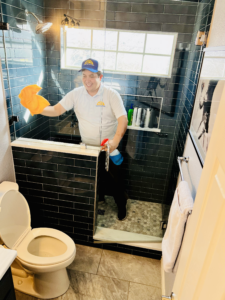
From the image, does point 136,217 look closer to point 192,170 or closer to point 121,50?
point 192,170

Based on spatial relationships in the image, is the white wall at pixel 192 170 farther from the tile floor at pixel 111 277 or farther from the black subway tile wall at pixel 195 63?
the tile floor at pixel 111 277

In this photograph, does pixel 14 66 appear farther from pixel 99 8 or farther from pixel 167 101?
pixel 167 101

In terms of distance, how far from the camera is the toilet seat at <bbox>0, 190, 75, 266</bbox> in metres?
1.68

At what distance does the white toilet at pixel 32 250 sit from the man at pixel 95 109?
27.0 inches

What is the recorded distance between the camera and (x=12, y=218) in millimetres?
1776

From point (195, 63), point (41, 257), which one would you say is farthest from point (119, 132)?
point (41, 257)

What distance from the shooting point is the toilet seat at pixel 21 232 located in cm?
168

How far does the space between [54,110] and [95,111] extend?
0.41 meters

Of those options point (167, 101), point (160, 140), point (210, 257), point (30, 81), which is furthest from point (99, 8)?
point (210, 257)

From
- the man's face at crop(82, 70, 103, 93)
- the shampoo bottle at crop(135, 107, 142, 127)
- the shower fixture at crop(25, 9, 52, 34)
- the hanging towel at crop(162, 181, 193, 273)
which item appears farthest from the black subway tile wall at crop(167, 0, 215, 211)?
the shower fixture at crop(25, 9, 52, 34)

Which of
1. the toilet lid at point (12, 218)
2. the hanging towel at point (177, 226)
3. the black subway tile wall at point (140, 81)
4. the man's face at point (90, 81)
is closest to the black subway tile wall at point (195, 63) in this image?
the black subway tile wall at point (140, 81)

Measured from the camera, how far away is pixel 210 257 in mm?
672

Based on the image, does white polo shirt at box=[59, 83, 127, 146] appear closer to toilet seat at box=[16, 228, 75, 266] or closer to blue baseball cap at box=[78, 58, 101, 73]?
blue baseball cap at box=[78, 58, 101, 73]

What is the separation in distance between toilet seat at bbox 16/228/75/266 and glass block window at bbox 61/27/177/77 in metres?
1.51
